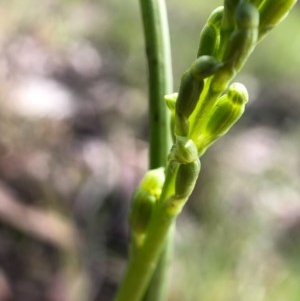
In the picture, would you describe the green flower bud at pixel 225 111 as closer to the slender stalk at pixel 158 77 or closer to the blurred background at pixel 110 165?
the slender stalk at pixel 158 77

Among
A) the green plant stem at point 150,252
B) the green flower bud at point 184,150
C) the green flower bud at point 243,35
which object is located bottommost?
the green plant stem at point 150,252

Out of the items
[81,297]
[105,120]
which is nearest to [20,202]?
[81,297]

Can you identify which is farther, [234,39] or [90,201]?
[90,201]

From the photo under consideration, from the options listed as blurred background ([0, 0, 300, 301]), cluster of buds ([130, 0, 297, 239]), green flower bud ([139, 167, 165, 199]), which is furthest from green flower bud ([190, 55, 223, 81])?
blurred background ([0, 0, 300, 301])

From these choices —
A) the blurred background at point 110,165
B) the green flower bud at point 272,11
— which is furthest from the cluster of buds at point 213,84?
the blurred background at point 110,165

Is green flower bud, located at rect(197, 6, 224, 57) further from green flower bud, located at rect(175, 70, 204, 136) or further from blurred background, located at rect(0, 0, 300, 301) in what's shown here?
blurred background, located at rect(0, 0, 300, 301)

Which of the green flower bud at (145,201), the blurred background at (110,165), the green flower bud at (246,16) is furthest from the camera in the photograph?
the blurred background at (110,165)

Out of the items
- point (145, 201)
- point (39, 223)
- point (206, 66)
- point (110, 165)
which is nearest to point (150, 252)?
point (145, 201)

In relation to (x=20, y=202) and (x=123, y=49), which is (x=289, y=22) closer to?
(x=123, y=49)
